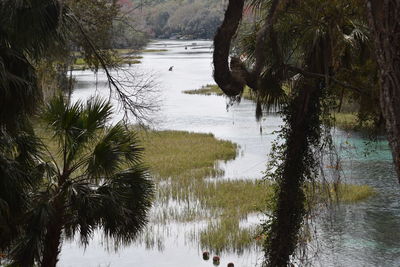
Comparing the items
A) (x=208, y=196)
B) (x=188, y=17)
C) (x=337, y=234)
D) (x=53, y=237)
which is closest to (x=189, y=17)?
(x=188, y=17)

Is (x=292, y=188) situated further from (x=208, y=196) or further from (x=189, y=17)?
(x=189, y=17)

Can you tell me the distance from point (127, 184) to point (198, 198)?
778 centimetres

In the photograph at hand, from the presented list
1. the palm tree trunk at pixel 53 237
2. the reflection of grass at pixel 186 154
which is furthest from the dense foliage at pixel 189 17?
the palm tree trunk at pixel 53 237

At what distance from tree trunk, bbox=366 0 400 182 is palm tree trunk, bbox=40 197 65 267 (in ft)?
18.0

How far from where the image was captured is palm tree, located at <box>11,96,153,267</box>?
8.23 meters

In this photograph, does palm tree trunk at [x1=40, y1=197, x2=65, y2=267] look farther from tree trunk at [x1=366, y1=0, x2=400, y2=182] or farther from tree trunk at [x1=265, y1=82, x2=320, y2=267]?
tree trunk at [x1=366, y1=0, x2=400, y2=182]

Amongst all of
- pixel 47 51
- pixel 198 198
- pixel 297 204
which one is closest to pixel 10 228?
pixel 47 51

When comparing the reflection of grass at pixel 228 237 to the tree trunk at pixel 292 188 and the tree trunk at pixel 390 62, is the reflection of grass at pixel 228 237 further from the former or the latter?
the tree trunk at pixel 390 62

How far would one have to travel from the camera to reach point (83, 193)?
28.1 ft

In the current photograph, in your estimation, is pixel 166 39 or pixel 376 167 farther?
pixel 166 39

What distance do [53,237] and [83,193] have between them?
2.22ft

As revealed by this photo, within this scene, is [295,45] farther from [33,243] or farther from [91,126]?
[33,243]

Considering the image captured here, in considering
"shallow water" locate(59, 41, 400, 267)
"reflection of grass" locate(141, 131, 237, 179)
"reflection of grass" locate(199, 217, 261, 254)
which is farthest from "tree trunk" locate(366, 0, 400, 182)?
"reflection of grass" locate(141, 131, 237, 179)

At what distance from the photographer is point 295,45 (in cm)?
994
